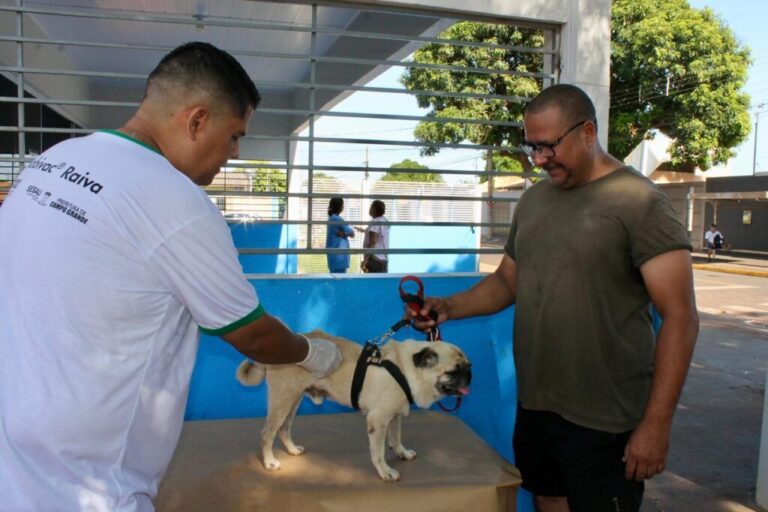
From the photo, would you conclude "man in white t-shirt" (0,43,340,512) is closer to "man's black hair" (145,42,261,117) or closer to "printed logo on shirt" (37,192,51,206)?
"printed logo on shirt" (37,192,51,206)

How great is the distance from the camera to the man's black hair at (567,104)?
2326mm

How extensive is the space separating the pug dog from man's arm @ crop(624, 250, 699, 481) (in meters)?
0.75

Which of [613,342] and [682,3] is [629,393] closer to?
[613,342]

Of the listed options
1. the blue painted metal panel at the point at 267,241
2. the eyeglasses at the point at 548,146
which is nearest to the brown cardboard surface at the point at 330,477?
the eyeglasses at the point at 548,146

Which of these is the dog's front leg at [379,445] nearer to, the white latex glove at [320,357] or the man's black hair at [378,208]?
the white latex glove at [320,357]

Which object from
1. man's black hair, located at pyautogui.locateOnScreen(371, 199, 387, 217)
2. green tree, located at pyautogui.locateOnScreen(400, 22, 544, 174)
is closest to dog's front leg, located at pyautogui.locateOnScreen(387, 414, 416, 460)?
man's black hair, located at pyautogui.locateOnScreen(371, 199, 387, 217)

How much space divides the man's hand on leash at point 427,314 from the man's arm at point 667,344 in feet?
3.06

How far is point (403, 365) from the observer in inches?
103

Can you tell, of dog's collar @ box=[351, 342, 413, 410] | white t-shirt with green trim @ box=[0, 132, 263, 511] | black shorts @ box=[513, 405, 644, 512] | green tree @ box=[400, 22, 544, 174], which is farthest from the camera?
green tree @ box=[400, 22, 544, 174]

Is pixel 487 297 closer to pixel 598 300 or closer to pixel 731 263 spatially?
pixel 598 300

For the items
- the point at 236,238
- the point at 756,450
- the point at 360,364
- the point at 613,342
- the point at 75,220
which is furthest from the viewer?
the point at 236,238

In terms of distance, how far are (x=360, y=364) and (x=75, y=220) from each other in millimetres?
1510

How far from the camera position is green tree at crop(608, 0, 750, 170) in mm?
19188

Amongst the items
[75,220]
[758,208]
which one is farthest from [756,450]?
[758,208]
